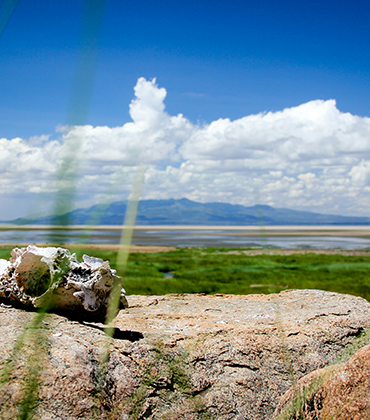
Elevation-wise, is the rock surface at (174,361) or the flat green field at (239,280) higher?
the rock surface at (174,361)

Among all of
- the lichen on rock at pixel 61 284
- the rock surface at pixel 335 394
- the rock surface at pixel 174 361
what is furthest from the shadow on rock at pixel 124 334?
the rock surface at pixel 335 394

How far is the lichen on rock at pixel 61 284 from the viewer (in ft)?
15.0

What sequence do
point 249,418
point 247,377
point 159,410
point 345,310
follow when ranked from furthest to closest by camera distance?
point 345,310 < point 247,377 < point 249,418 < point 159,410

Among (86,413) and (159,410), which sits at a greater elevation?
(86,413)

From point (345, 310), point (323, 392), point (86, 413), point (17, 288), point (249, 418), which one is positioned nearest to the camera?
point (86, 413)

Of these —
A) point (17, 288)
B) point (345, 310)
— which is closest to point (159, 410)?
point (17, 288)

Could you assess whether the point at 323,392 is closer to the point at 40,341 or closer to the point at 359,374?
the point at 359,374

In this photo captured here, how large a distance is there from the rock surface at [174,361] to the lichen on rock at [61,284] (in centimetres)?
19

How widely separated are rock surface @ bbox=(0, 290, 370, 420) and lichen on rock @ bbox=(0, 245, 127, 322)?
0.63ft

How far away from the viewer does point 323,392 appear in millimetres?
3586

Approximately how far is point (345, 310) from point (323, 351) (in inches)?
53.6

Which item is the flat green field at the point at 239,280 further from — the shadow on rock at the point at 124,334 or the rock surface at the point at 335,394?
the rock surface at the point at 335,394

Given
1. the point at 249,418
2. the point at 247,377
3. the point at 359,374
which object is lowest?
the point at 249,418

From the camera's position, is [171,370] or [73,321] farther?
[73,321]
